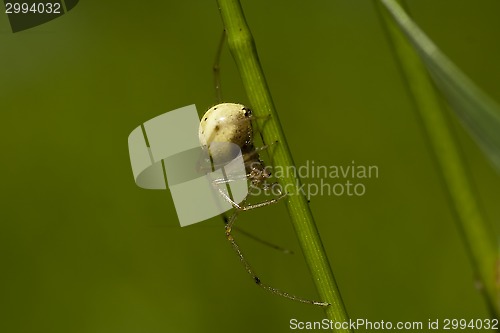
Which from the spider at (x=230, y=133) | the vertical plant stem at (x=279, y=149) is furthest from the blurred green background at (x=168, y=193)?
the vertical plant stem at (x=279, y=149)

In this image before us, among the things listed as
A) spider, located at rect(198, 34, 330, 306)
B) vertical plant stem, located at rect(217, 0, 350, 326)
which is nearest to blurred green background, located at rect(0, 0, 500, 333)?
spider, located at rect(198, 34, 330, 306)

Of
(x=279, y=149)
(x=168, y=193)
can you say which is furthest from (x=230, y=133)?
(x=168, y=193)

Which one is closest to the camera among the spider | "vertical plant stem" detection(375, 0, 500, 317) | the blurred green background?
"vertical plant stem" detection(375, 0, 500, 317)

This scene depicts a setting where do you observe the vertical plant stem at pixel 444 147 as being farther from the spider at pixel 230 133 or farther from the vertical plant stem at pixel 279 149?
the spider at pixel 230 133

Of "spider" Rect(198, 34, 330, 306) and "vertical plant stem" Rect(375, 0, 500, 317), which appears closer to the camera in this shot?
"vertical plant stem" Rect(375, 0, 500, 317)

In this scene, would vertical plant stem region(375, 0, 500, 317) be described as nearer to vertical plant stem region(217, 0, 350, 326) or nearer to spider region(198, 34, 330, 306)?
vertical plant stem region(217, 0, 350, 326)

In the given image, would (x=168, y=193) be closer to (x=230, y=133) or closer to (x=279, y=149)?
(x=230, y=133)
